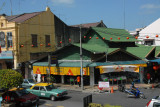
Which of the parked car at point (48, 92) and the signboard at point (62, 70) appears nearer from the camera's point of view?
the parked car at point (48, 92)

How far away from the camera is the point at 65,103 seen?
18.1m

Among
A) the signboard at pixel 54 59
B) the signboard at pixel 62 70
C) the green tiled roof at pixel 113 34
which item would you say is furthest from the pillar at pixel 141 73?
the signboard at pixel 54 59

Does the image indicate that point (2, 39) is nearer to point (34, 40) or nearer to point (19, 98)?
point (34, 40)

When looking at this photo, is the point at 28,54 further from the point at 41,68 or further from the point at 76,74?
the point at 76,74

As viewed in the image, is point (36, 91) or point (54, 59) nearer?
point (36, 91)

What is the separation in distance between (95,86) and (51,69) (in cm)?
710

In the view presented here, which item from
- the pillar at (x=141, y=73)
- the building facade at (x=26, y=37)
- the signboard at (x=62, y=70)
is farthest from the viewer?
the building facade at (x=26, y=37)

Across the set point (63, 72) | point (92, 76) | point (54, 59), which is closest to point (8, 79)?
point (63, 72)

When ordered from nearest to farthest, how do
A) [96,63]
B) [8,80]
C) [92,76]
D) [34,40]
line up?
[8,80], [96,63], [92,76], [34,40]

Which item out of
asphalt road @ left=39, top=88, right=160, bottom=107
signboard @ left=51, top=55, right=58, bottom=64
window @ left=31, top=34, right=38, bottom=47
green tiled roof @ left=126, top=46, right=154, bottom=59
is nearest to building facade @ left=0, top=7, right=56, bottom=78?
window @ left=31, top=34, right=38, bottom=47

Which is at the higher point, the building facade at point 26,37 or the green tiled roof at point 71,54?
the building facade at point 26,37

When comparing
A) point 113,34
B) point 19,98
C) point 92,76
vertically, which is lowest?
point 19,98

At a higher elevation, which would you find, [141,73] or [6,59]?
[6,59]

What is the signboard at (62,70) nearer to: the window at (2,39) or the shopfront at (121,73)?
the shopfront at (121,73)
